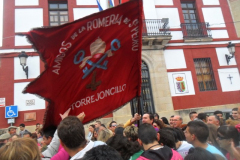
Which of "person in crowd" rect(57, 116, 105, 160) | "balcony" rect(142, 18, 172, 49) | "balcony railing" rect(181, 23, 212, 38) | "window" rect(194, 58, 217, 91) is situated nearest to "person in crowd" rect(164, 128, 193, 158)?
"person in crowd" rect(57, 116, 105, 160)

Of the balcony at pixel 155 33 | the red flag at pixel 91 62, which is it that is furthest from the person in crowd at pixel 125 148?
the balcony at pixel 155 33

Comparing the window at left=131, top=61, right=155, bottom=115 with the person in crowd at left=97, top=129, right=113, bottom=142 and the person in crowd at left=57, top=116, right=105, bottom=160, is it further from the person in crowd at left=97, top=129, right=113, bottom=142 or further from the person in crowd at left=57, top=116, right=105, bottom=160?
the person in crowd at left=57, top=116, right=105, bottom=160

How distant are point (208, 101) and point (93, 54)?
871 cm

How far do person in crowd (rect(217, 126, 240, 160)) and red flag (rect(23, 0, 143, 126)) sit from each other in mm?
1298

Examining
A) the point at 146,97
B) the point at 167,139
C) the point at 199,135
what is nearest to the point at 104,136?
the point at 167,139

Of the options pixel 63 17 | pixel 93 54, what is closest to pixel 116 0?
pixel 63 17

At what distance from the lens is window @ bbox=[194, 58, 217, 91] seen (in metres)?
10.3

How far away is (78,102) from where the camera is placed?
2.89 m

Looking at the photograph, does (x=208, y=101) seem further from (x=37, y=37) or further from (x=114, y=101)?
(x=37, y=37)

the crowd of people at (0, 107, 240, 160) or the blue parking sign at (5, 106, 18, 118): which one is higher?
the blue parking sign at (5, 106, 18, 118)

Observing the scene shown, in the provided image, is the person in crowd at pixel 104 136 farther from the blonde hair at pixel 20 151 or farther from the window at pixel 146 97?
the window at pixel 146 97

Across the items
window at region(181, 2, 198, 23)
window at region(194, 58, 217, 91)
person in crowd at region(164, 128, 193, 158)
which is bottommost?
person in crowd at region(164, 128, 193, 158)

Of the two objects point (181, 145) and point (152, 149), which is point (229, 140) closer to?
point (181, 145)

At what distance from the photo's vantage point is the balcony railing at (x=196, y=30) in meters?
10.8
